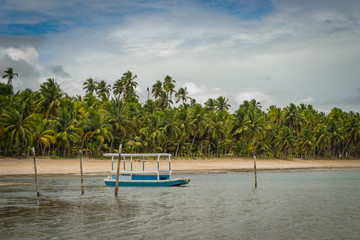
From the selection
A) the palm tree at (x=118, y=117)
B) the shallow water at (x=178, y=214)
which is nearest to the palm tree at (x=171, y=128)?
the palm tree at (x=118, y=117)

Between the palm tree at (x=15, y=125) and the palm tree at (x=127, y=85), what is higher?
the palm tree at (x=127, y=85)

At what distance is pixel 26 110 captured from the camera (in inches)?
2736

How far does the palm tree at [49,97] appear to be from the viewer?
2689 inches

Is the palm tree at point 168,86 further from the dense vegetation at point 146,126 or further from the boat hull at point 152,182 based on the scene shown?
the boat hull at point 152,182

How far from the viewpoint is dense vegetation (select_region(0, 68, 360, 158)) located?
209ft

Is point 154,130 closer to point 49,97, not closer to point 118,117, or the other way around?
point 118,117

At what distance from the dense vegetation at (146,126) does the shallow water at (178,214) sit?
2774cm

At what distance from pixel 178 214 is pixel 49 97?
5125 cm

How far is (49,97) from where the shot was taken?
68625mm

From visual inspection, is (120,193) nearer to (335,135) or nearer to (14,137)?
(14,137)

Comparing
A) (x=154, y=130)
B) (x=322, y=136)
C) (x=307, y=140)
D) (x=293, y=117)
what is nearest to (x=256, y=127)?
(x=293, y=117)

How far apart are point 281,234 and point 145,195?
1751 cm

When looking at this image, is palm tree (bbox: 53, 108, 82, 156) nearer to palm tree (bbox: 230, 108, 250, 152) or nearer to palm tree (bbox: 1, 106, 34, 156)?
palm tree (bbox: 1, 106, 34, 156)

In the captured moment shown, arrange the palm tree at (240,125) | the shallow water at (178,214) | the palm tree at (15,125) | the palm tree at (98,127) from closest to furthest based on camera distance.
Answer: the shallow water at (178,214)
the palm tree at (15,125)
the palm tree at (98,127)
the palm tree at (240,125)
